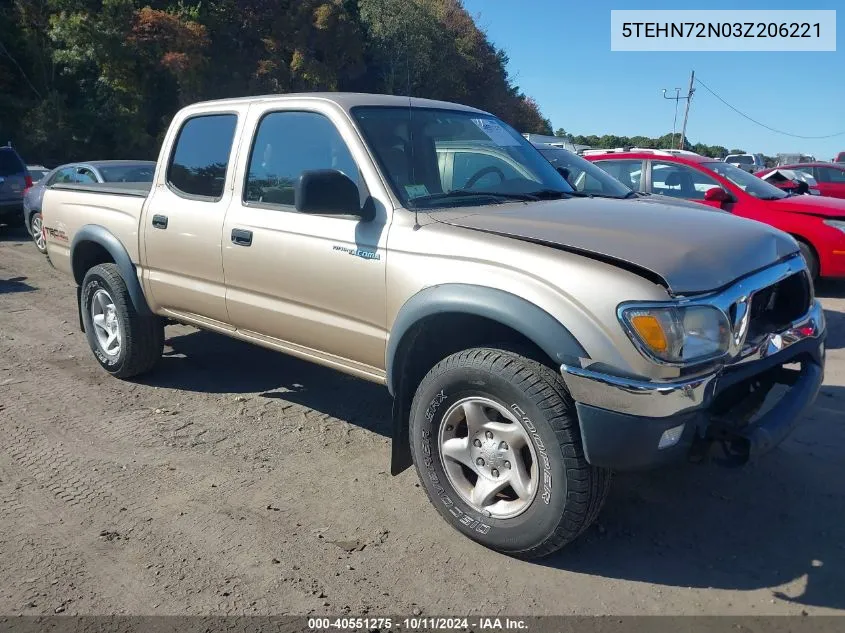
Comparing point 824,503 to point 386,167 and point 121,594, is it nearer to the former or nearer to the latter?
point 386,167

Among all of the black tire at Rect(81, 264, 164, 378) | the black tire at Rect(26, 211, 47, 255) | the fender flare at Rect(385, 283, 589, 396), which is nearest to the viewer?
the fender flare at Rect(385, 283, 589, 396)

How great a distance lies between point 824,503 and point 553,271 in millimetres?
1916

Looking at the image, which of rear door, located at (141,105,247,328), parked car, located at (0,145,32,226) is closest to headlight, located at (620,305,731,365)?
rear door, located at (141,105,247,328)

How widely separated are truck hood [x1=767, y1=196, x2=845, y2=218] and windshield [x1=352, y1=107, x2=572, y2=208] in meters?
4.75

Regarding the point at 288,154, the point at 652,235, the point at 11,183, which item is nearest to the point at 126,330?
the point at 288,154

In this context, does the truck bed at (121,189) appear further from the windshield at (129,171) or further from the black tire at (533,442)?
the windshield at (129,171)

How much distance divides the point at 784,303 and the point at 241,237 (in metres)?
2.79

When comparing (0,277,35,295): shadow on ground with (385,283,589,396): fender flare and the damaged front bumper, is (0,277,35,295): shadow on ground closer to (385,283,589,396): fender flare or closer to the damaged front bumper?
(385,283,589,396): fender flare

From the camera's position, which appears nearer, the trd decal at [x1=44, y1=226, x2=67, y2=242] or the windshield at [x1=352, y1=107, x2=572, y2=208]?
the windshield at [x1=352, y1=107, x2=572, y2=208]

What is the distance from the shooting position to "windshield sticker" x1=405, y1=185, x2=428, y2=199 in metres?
3.60

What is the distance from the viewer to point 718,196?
7.89 meters

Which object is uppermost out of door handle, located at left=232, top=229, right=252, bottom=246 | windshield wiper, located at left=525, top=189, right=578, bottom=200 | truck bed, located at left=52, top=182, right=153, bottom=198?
truck bed, located at left=52, top=182, right=153, bottom=198

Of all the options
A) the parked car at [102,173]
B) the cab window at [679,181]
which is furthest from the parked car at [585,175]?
the parked car at [102,173]

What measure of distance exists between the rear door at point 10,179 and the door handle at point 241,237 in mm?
11587
